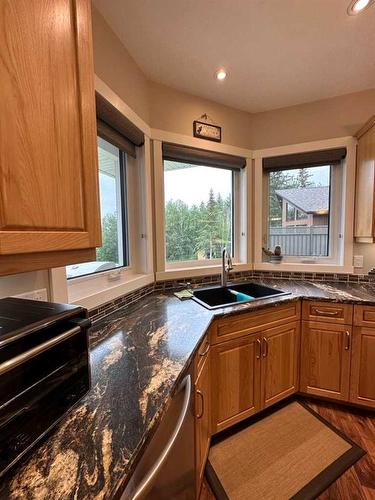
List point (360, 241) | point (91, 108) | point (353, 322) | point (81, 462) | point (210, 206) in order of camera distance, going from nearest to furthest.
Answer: point (81, 462) → point (91, 108) → point (353, 322) → point (360, 241) → point (210, 206)

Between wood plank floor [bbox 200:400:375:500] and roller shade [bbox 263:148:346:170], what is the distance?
6.76ft

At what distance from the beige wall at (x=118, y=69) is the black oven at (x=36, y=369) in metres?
1.29

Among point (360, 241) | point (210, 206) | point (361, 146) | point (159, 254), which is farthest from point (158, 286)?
point (361, 146)

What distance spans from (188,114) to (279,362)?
6.91 feet

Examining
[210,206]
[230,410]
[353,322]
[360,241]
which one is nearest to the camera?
[230,410]

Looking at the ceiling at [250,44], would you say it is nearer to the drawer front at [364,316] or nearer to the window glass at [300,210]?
the window glass at [300,210]

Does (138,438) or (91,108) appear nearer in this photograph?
(138,438)

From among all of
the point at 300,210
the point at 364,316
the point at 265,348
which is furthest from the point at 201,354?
the point at 300,210

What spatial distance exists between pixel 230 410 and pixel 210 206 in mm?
1660

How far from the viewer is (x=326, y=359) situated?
1.85m

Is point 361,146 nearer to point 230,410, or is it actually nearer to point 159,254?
point 159,254

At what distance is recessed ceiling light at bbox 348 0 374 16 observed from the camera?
1.27 m

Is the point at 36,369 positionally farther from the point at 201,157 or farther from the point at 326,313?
the point at 201,157

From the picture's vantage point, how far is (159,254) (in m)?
2.01
